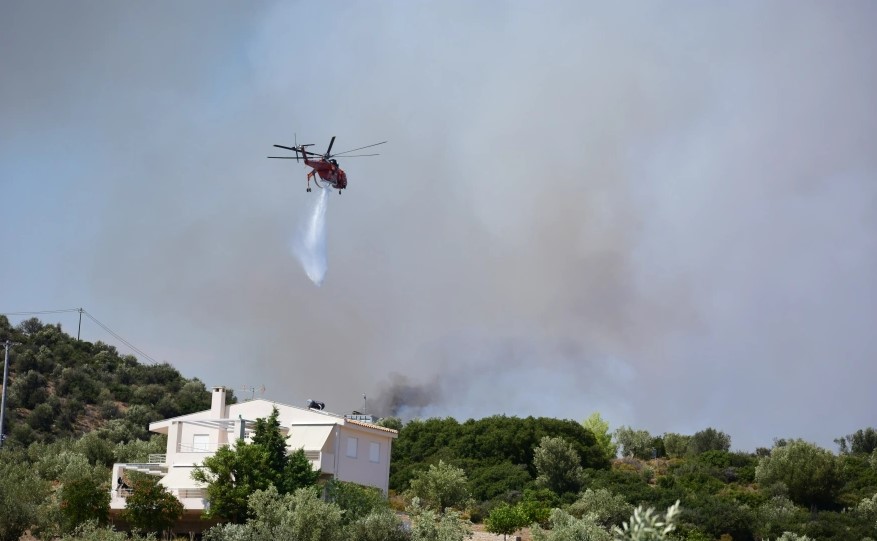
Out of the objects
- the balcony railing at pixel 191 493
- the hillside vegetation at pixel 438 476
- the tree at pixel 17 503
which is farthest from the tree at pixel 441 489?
the tree at pixel 17 503

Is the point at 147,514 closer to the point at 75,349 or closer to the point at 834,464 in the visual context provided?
the point at 834,464

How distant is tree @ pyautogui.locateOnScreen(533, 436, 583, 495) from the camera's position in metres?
70.3

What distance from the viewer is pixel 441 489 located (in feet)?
189

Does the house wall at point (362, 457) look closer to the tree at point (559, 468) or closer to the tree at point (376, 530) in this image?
the tree at point (376, 530)

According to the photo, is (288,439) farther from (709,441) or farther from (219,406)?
(709,441)

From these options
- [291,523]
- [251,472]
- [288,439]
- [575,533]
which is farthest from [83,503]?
[575,533]

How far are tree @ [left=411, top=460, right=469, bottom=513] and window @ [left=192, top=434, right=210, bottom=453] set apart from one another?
10920 mm

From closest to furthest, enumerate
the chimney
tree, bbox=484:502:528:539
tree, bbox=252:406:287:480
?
tree, bbox=252:406:287:480
tree, bbox=484:502:528:539
the chimney

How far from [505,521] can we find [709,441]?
2395 inches

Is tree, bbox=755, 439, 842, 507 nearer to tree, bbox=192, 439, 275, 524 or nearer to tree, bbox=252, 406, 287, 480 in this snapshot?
tree, bbox=252, 406, 287, 480

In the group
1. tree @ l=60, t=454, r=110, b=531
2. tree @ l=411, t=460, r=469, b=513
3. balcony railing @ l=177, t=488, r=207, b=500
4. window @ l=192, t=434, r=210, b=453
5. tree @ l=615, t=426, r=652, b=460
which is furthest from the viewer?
tree @ l=615, t=426, r=652, b=460

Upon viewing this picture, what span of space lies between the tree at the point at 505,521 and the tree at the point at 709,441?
56.3 m

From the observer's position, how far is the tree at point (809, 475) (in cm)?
7388

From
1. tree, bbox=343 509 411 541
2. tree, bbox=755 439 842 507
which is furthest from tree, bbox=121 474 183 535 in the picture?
tree, bbox=755 439 842 507
